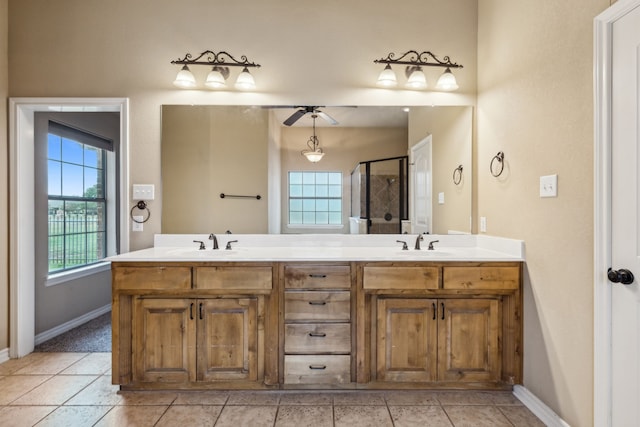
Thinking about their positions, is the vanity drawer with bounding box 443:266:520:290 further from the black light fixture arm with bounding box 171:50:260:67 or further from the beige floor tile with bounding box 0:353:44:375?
the beige floor tile with bounding box 0:353:44:375

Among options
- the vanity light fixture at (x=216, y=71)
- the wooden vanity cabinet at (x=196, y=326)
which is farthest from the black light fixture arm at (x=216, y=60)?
the wooden vanity cabinet at (x=196, y=326)

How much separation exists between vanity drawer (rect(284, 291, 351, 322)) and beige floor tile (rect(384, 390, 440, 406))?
555mm

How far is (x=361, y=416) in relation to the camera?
1947mm

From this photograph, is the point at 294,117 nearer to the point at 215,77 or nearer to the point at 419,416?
the point at 215,77

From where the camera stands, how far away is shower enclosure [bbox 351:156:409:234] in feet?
8.93

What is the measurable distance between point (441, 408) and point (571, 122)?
1.71 meters

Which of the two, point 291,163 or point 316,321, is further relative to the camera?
point 291,163

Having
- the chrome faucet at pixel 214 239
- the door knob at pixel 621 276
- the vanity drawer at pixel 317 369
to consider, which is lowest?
the vanity drawer at pixel 317 369

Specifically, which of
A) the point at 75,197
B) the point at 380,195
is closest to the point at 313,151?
the point at 380,195

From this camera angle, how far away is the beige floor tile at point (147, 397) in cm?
208

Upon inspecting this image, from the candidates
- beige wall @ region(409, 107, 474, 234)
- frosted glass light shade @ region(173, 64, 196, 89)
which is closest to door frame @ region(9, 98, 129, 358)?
frosted glass light shade @ region(173, 64, 196, 89)

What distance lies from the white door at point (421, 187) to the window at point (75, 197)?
3.35 m

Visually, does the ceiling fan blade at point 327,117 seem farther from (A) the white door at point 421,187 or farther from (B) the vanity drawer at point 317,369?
(B) the vanity drawer at point 317,369

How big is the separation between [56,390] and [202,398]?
3.17 ft
